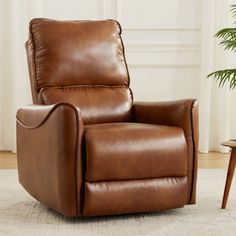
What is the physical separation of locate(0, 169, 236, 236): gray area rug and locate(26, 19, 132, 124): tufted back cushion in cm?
57

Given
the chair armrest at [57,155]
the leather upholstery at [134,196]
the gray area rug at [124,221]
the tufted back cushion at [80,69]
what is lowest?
the gray area rug at [124,221]

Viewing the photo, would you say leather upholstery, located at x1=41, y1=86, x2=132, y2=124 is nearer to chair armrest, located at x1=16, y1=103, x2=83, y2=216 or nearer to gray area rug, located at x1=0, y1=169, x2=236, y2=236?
chair armrest, located at x1=16, y1=103, x2=83, y2=216

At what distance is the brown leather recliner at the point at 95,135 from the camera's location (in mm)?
2609

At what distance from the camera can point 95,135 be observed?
8.58ft

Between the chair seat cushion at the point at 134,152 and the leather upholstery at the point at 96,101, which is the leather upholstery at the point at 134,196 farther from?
the leather upholstery at the point at 96,101

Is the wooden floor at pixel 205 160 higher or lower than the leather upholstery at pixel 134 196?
lower

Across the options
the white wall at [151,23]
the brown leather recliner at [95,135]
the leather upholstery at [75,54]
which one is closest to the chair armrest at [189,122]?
the brown leather recliner at [95,135]

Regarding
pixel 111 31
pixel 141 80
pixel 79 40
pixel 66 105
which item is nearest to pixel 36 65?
pixel 79 40

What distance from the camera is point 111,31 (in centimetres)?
342

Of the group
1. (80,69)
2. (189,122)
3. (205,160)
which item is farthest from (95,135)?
(205,160)

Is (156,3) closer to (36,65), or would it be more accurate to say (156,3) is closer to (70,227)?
(36,65)

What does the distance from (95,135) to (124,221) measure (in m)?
0.41

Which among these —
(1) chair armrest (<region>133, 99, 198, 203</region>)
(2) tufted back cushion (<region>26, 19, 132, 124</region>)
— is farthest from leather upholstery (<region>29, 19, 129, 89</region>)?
(1) chair armrest (<region>133, 99, 198, 203</region>)

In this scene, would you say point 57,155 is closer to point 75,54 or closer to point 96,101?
point 96,101
